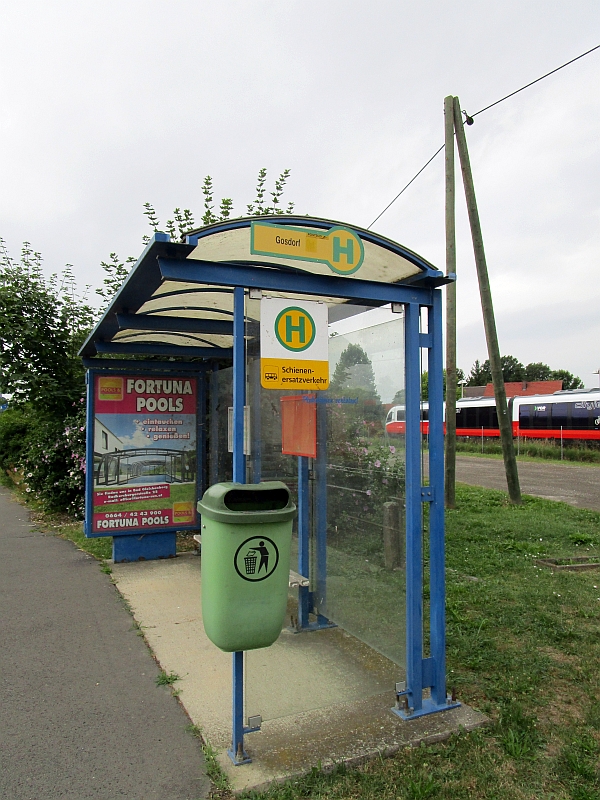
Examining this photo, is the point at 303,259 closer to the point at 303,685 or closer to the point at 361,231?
the point at 361,231

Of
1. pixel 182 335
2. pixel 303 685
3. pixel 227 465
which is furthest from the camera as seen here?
pixel 227 465

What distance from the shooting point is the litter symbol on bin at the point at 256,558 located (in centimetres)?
295

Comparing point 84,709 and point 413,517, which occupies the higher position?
point 413,517

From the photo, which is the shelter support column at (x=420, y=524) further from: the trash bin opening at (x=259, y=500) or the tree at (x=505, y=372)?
the tree at (x=505, y=372)

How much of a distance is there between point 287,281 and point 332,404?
3.80 feet

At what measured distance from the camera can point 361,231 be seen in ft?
11.3

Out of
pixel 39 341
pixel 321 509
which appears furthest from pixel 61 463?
pixel 321 509

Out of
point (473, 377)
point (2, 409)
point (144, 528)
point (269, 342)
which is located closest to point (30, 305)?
point (144, 528)

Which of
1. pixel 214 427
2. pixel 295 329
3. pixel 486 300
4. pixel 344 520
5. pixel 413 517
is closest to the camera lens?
pixel 295 329

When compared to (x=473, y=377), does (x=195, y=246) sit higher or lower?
lower

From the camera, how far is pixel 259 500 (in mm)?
3152

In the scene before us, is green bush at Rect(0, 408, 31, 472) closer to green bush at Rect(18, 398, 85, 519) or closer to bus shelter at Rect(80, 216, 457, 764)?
green bush at Rect(18, 398, 85, 519)

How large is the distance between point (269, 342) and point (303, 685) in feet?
6.68

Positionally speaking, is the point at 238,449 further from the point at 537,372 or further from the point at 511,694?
the point at 537,372
